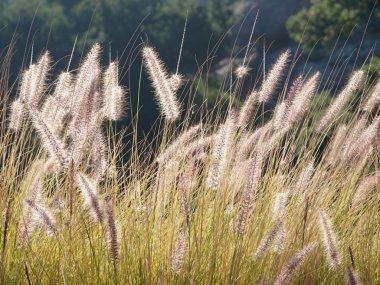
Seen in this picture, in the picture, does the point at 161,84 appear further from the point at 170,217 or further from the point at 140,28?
the point at 140,28

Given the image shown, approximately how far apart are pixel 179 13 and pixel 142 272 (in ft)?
140

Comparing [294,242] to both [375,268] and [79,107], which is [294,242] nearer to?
[375,268]

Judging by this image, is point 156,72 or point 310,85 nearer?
point 156,72

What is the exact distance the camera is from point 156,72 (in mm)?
2557

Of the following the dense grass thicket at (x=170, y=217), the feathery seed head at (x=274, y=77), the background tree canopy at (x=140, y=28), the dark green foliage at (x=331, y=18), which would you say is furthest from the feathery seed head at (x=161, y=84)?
the background tree canopy at (x=140, y=28)

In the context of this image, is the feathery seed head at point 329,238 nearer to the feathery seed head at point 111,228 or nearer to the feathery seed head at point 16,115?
the feathery seed head at point 111,228

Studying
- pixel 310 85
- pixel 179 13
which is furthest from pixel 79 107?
pixel 179 13

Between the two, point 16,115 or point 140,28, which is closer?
point 16,115

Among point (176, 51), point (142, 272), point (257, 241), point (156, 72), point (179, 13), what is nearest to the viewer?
point (142, 272)

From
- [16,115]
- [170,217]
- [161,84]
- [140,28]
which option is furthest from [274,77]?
[140,28]

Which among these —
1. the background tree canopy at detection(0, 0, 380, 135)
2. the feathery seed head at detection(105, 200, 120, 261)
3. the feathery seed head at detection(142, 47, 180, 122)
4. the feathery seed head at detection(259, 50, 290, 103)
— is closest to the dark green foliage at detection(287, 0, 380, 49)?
the feathery seed head at detection(259, 50, 290, 103)

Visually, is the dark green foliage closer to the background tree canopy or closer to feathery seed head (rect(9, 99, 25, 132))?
feathery seed head (rect(9, 99, 25, 132))

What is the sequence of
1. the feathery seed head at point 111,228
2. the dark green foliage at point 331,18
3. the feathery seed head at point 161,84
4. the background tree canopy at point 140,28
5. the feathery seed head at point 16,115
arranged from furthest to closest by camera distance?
the background tree canopy at point 140,28
the dark green foliage at point 331,18
the feathery seed head at point 16,115
the feathery seed head at point 161,84
the feathery seed head at point 111,228

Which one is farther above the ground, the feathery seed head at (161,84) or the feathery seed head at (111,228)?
the feathery seed head at (161,84)
